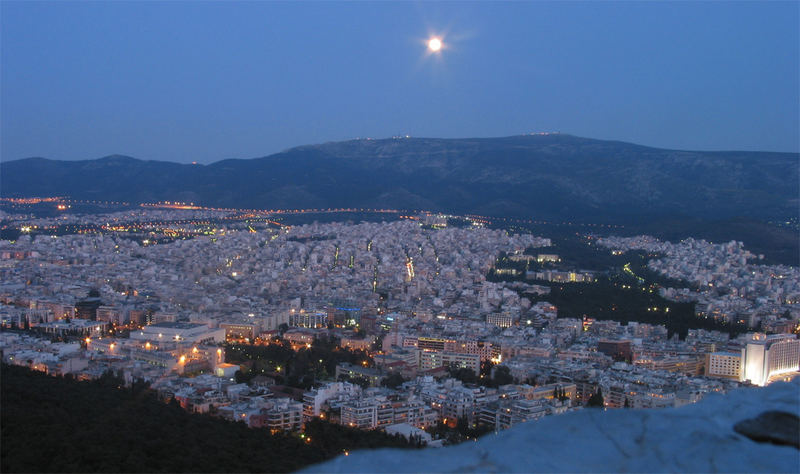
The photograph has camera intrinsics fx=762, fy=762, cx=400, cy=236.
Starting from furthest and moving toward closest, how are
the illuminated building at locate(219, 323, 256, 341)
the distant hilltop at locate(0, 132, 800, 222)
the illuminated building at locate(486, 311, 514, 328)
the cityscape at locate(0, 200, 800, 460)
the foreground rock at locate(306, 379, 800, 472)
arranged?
the distant hilltop at locate(0, 132, 800, 222) → the illuminated building at locate(486, 311, 514, 328) → the illuminated building at locate(219, 323, 256, 341) → the cityscape at locate(0, 200, 800, 460) → the foreground rock at locate(306, 379, 800, 472)

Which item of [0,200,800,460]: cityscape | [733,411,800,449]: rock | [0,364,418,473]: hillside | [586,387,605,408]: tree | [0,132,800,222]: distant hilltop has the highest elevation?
[0,132,800,222]: distant hilltop

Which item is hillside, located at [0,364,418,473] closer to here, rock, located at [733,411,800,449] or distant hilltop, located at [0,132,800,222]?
rock, located at [733,411,800,449]

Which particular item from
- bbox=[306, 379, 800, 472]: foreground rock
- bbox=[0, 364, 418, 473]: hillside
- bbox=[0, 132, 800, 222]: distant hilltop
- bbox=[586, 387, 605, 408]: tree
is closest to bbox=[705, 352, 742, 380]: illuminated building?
bbox=[586, 387, 605, 408]: tree

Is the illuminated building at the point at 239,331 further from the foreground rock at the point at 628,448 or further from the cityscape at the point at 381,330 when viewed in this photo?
the foreground rock at the point at 628,448

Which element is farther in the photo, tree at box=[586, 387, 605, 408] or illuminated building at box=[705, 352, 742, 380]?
illuminated building at box=[705, 352, 742, 380]

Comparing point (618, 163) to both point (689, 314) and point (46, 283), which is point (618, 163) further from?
point (46, 283)

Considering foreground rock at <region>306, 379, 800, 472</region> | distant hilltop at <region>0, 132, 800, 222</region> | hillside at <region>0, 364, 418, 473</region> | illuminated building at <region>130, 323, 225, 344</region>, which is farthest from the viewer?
distant hilltop at <region>0, 132, 800, 222</region>

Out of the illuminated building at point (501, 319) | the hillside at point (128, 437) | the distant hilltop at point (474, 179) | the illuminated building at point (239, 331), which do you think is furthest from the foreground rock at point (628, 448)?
the distant hilltop at point (474, 179)

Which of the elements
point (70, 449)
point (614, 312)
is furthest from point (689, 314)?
point (70, 449)
